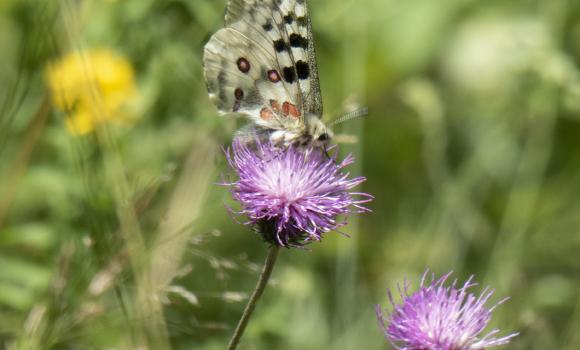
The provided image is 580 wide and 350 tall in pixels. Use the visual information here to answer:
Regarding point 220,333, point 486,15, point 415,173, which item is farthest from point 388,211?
point 220,333

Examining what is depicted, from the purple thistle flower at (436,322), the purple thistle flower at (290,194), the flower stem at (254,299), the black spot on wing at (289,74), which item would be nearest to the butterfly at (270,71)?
the black spot on wing at (289,74)

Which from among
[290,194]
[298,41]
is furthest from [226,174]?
[298,41]

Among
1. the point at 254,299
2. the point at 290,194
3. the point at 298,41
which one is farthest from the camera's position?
the point at 298,41

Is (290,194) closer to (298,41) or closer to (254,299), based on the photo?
(254,299)

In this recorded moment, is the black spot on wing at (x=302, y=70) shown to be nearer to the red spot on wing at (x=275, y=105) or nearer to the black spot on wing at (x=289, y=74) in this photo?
the black spot on wing at (x=289, y=74)

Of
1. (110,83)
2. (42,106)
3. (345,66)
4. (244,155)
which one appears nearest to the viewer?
(244,155)

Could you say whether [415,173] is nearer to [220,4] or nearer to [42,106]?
[220,4]

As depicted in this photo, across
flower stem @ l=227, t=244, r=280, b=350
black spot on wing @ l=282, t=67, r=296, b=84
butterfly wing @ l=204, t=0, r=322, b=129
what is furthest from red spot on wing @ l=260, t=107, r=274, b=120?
flower stem @ l=227, t=244, r=280, b=350

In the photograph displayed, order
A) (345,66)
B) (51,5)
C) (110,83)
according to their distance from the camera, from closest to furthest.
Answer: (51,5)
(110,83)
(345,66)
